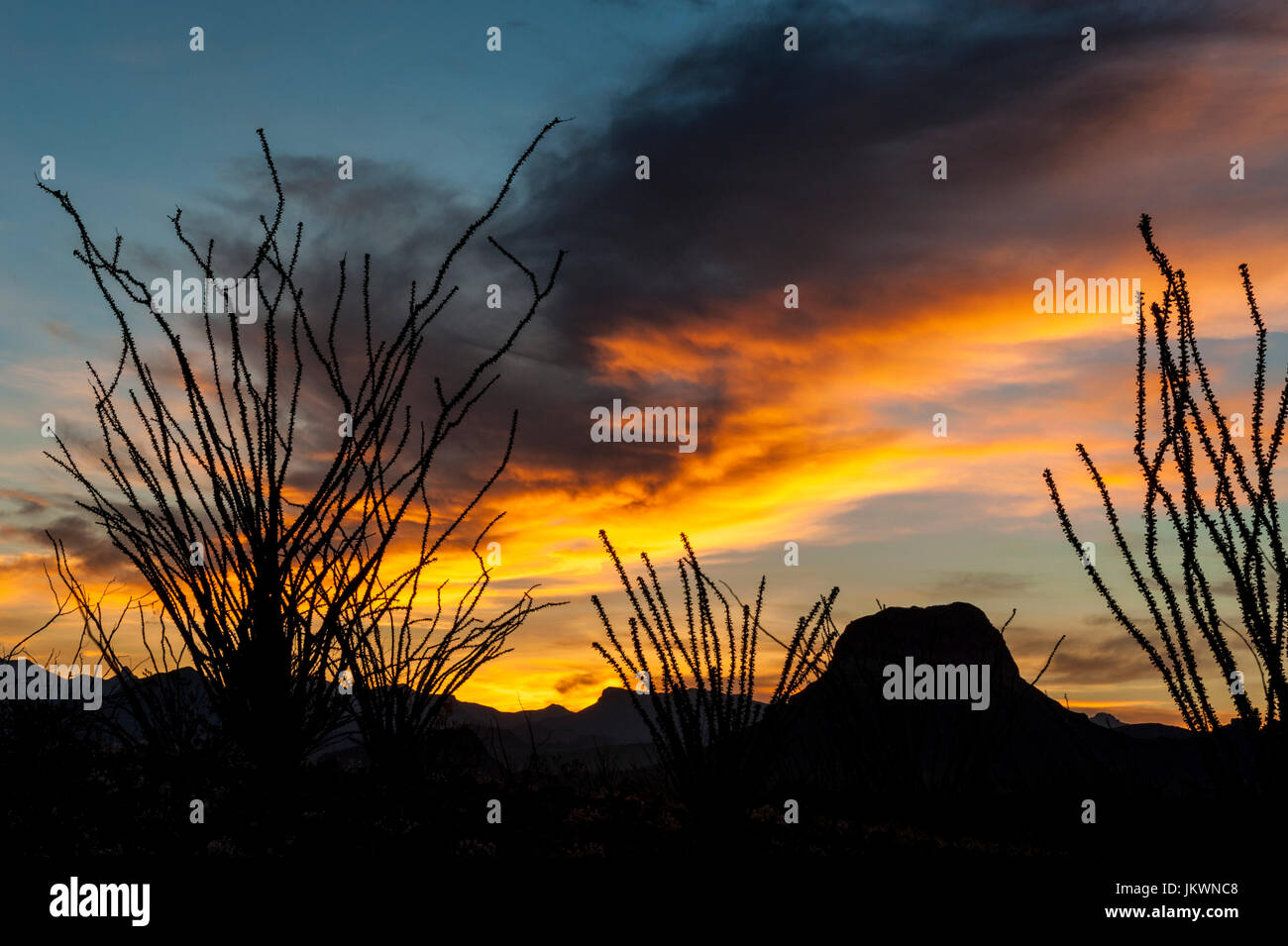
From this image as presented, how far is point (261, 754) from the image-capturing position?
3.72 meters

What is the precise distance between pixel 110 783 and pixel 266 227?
2213 millimetres

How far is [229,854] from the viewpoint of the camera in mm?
2836
